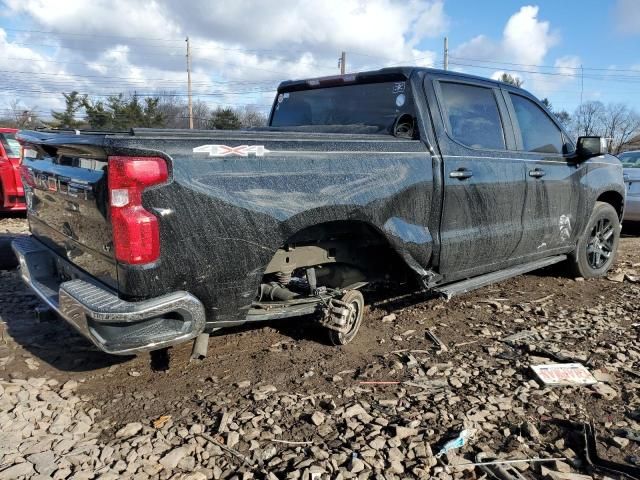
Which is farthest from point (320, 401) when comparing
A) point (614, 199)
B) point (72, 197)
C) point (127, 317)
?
point (614, 199)

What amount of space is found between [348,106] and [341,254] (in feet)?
4.41

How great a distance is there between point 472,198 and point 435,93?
0.83 m

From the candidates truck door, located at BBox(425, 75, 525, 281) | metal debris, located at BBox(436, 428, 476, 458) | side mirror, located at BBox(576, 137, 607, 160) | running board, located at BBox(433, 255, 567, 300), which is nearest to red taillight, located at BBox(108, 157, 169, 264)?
metal debris, located at BBox(436, 428, 476, 458)

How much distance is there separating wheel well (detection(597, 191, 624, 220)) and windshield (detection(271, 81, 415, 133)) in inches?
127

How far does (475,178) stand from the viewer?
4.14m

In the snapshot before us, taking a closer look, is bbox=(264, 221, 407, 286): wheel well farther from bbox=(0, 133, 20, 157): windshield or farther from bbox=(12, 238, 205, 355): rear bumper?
bbox=(0, 133, 20, 157): windshield

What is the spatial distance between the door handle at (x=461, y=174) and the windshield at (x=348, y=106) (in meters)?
0.52

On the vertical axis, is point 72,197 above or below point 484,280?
above

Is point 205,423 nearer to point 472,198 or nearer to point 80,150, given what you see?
point 80,150

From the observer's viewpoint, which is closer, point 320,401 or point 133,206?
point 133,206

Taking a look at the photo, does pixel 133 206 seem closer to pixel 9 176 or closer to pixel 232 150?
pixel 232 150

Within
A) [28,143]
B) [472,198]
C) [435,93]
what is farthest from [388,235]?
[28,143]

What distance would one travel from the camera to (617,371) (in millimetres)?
3611

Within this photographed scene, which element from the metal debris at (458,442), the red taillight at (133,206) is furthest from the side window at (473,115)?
the red taillight at (133,206)
